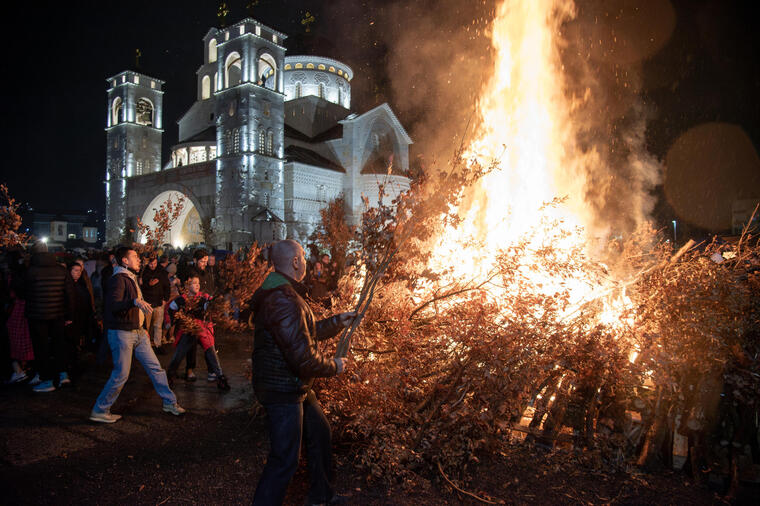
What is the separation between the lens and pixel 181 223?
45125mm

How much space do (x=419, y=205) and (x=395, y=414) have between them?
2334mm

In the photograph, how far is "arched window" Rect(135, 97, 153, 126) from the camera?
4678 centimetres

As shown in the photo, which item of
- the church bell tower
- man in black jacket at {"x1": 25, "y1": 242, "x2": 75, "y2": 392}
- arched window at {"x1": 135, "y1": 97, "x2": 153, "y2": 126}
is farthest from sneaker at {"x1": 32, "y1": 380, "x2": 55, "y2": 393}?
arched window at {"x1": 135, "y1": 97, "x2": 153, "y2": 126}

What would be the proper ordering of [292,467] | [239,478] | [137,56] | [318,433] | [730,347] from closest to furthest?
1. [292,467]
2. [318,433]
3. [239,478]
4. [730,347]
5. [137,56]

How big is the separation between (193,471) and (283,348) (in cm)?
234

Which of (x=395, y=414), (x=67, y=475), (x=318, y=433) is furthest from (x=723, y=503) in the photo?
(x=67, y=475)

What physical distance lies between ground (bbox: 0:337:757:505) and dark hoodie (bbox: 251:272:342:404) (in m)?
1.35

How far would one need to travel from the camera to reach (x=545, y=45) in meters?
12.5

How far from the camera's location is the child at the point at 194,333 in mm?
7227

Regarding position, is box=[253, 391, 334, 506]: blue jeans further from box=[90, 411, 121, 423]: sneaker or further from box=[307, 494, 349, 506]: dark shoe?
box=[90, 411, 121, 423]: sneaker

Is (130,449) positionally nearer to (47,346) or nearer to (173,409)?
(173,409)

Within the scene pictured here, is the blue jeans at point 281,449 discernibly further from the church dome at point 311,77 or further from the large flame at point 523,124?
the church dome at point 311,77

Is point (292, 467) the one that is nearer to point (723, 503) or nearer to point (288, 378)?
point (288, 378)

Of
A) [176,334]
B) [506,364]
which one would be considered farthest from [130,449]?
[506,364]
